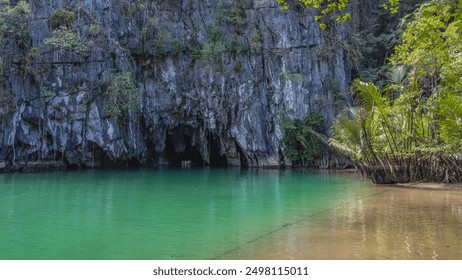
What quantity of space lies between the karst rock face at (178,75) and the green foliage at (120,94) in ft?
1.06

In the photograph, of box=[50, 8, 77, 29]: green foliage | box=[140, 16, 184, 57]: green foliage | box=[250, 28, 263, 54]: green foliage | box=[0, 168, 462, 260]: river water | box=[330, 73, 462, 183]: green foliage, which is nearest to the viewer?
box=[0, 168, 462, 260]: river water

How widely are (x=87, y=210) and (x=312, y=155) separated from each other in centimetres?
1788

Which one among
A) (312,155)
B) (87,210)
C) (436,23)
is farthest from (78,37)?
(436,23)

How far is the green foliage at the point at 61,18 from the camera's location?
24891 millimetres

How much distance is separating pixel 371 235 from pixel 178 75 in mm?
22744

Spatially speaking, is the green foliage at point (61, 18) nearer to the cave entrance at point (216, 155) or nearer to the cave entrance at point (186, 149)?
the cave entrance at point (186, 149)

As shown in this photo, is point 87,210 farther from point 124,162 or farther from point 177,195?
point 124,162

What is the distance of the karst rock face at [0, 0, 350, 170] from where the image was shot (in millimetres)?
24953

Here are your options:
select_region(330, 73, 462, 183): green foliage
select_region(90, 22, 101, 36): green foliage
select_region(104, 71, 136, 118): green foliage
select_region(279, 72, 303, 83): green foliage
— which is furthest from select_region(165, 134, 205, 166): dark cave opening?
select_region(330, 73, 462, 183): green foliage

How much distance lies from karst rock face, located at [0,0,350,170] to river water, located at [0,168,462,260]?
12.9 m

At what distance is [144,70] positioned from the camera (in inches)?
1094

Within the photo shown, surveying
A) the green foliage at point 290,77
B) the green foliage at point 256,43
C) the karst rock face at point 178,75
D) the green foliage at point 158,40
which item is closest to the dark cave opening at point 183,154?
the karst rock face at point 178,75

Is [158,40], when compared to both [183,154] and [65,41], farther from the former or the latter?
[183,154]

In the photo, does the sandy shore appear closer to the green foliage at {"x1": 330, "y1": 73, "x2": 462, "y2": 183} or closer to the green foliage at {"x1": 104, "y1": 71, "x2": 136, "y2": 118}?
the green foliage at {"x1": 330, "y1": 73, "x2": 462, "y2": 183}
